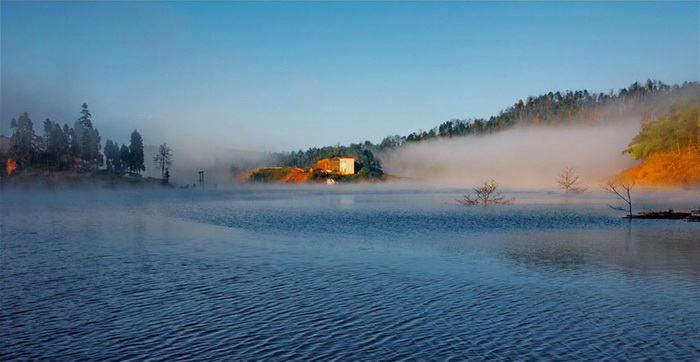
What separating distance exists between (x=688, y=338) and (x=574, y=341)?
3805 mm

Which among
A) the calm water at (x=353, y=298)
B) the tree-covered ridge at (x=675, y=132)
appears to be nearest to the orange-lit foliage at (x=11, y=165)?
the calm water at (x=353, y=298)

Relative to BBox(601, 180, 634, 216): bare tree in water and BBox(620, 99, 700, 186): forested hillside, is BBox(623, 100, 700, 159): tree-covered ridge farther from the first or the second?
BBox(601, 180, 634, 216): bare tree in water

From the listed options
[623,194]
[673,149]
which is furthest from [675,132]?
[623,194]

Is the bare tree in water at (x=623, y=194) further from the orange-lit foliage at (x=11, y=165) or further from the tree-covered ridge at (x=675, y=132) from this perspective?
the orange-lit foliage at (x=11, y=165)

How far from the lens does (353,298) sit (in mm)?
21625

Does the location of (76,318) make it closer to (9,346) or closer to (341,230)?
(9,346)

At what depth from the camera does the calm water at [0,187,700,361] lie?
15383mm

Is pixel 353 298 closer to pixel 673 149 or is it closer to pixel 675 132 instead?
pixel 675 132

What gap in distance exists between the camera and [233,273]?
2728cm

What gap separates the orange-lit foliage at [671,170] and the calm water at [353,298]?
395ft

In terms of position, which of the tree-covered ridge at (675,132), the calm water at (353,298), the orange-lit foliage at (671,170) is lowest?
the calm water at (353,298)

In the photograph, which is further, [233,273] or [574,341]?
[233,273]

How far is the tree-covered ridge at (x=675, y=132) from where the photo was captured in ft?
507

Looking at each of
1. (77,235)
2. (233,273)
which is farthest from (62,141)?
(233,273)
